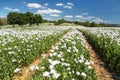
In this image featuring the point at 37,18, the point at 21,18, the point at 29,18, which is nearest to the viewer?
the point at 21,18

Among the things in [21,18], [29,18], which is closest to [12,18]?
[21,18]

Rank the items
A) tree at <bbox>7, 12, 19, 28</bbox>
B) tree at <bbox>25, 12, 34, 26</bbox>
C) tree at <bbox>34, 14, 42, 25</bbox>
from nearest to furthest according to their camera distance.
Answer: tree at <bbox>7, 12, 19, 28</bbox>, tree at <bbox>25, 12, 34, 26</bbox>, tree at <bbox>34, 14, 42, 25</bbox>

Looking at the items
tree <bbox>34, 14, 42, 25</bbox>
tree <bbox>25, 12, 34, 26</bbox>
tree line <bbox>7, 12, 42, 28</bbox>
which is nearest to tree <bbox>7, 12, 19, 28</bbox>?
tree line <bbox>7, 12, 42, 28</bbox>

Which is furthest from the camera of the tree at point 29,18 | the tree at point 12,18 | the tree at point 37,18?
the tree at point 37,18

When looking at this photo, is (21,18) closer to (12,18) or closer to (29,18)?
(12,18)

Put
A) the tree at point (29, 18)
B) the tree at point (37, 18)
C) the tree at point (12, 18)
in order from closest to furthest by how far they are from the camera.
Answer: the tree at point (12, 18) → the tree at point (29, 18) → the tree at point (37, 18)

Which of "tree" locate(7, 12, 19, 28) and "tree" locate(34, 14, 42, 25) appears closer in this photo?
"tree" locate(7, 12, 19, 28)

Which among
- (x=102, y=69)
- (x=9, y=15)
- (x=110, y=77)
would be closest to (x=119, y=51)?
(x=102, y=69)

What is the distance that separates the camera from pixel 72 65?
8883mm

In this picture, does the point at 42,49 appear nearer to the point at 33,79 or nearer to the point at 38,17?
the point at 33,79

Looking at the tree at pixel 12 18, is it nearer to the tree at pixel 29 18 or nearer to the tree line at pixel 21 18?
the tree line at pixel 21 18

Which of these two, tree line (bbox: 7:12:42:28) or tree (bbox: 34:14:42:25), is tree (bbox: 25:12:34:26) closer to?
tree line (bbox: 7:12:42:28)

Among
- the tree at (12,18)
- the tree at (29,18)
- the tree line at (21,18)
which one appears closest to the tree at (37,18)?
the tree line at (21,18)

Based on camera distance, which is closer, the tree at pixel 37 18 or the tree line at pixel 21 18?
the tree line at pixel 21 18
